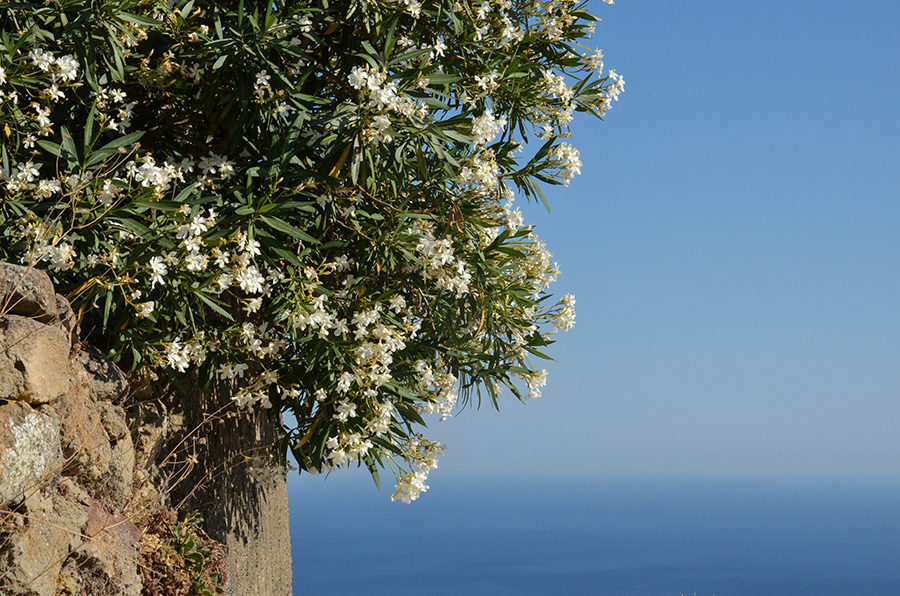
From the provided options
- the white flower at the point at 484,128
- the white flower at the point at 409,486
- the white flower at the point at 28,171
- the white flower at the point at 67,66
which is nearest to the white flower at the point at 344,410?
the white flower at the point at 409,486

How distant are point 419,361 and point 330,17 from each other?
247 centimetres

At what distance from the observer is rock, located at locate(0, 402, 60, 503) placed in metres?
3.41

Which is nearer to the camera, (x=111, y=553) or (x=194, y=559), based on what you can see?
(x=111, y=553)

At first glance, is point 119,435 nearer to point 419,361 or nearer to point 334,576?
point 419,361

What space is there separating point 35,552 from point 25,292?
1331 mm

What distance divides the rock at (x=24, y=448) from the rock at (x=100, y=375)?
0.57m

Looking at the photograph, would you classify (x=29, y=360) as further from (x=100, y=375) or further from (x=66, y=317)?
(x=100, y=375)

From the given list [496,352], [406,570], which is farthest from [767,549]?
[496,352]

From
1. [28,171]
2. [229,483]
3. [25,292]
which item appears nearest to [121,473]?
[25,292]

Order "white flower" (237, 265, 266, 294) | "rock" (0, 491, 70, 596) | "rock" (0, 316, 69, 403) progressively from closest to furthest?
"rock" (0, 491, 70, 596), "rock" (0, 316, 69, 403), "white flower" (237, 265, 266, 294)

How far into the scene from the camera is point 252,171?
14.9ft

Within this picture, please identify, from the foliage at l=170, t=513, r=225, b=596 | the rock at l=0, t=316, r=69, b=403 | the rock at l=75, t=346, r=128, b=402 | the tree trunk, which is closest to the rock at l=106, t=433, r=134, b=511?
the rock at l=75, t=346, r=128, b=402

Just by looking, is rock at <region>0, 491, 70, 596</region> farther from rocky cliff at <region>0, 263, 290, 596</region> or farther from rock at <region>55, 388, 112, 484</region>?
rock at <region>55, 388, 112, 484</region>

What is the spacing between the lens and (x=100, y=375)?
14.3ft
